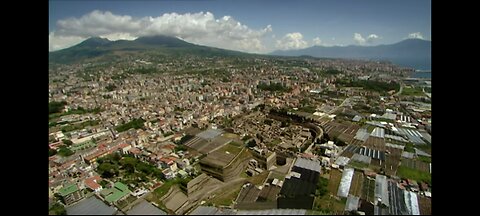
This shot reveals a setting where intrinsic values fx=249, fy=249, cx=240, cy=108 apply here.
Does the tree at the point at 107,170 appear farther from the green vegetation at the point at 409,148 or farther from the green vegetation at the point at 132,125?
the green vegetation at the point at 409,148

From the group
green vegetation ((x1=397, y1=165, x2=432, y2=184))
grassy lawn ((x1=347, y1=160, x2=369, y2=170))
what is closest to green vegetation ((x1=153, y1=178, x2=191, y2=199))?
grassy lawn ((x1=347, y1=160, x2=369, y2=170))

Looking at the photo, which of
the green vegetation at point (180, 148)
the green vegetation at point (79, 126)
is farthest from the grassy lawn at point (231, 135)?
the green vegetation at point (79, 126)

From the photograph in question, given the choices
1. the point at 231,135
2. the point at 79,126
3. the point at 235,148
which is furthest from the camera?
the point at 79,126

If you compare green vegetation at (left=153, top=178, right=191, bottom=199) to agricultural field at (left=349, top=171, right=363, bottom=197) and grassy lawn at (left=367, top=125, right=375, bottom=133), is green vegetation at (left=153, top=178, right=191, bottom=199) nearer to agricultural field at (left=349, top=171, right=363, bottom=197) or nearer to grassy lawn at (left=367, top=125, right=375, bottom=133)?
agricultural field at (left=349, top=171, right=363, bottom=197)

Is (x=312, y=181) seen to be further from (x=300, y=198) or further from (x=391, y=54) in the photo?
(x=391, y=54)

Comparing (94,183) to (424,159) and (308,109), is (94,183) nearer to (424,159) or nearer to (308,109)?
(424,159)

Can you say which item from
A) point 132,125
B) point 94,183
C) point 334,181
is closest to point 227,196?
point 334,181
